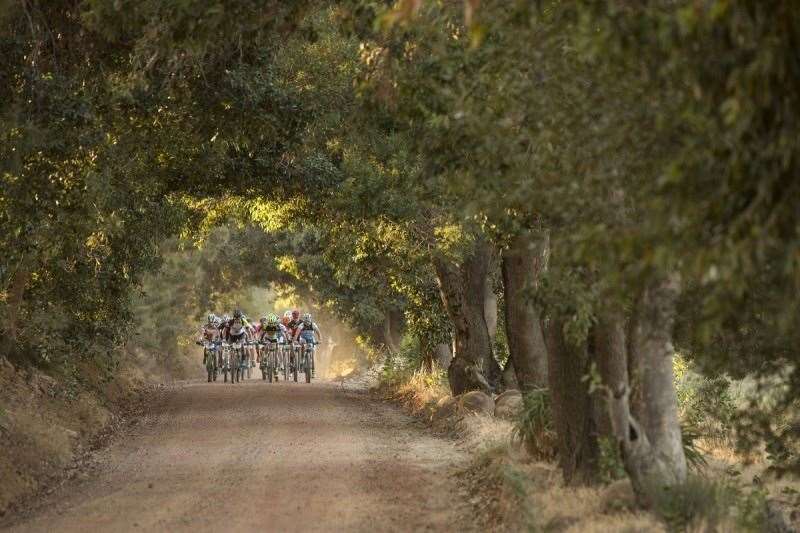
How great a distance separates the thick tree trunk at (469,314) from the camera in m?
24.5

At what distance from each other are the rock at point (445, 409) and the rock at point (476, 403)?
31 centimetres

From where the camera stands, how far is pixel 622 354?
12.1m

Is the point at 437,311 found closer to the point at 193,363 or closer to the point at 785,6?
the point at 785,6

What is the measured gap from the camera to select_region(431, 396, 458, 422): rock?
22.1 m

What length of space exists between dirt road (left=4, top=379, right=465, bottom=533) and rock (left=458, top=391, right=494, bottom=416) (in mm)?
945

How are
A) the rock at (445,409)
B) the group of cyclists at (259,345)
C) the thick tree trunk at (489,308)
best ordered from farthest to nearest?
the group of cyclists at (259,345), the thick tree trunk at (489,308), the rock at (445,409)

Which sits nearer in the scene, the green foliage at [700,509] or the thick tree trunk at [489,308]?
the green foliage at [700,509]

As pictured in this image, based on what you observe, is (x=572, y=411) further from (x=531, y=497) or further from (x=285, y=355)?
(x=285, y=355)

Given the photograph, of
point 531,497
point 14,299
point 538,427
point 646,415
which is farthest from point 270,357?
point 646,415

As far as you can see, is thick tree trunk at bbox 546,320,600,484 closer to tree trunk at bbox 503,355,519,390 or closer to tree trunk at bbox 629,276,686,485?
tree trunk at bbox 629,276,686,485

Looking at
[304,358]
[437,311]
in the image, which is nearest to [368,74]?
[437,311]

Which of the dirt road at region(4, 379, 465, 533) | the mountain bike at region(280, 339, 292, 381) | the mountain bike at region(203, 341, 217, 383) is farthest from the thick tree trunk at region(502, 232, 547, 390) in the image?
the mountain bike at region(203, 341, 217, 383)

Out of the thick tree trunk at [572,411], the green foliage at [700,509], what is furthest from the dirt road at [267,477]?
the green foliage at [700,509]

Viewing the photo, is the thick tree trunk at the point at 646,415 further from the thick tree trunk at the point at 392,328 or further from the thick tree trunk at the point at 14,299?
the thick tree trunk at the point at 392,328
